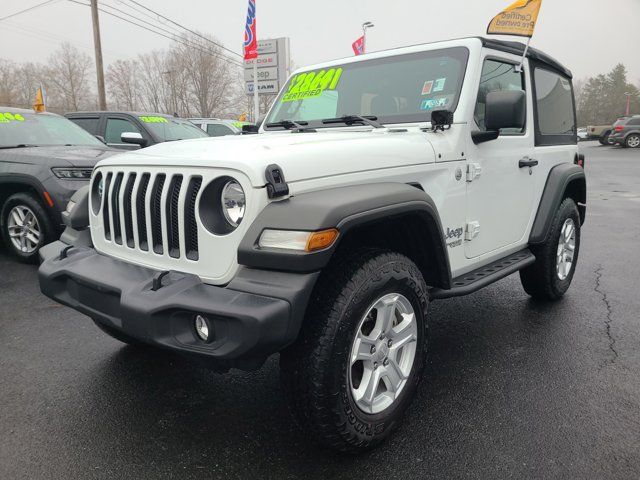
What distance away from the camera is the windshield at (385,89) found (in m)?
3.06

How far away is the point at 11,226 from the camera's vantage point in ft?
18.1

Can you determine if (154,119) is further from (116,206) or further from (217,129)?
(116,206)

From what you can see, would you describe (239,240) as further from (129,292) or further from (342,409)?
(342,409)

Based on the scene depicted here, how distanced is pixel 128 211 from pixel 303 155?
93 cm

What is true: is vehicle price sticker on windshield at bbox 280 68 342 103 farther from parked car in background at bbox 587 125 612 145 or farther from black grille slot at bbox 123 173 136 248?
parked car in background at bbox 587 125 612 145

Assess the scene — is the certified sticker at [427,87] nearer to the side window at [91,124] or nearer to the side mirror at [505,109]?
the side mirror at [505,109]

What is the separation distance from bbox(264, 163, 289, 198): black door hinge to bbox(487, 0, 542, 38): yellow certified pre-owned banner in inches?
89.5

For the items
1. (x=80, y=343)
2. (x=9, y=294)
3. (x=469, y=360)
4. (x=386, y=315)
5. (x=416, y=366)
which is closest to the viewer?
(x=386, y=315)

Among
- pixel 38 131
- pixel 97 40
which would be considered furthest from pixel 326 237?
pixel 97 40

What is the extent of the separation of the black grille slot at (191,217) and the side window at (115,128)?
684 centimetres

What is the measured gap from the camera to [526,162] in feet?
11.6

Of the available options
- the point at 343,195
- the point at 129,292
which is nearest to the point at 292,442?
the point at 129,292

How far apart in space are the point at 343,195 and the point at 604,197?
37.5ft

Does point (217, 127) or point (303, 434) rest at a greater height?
point (217, 127)
